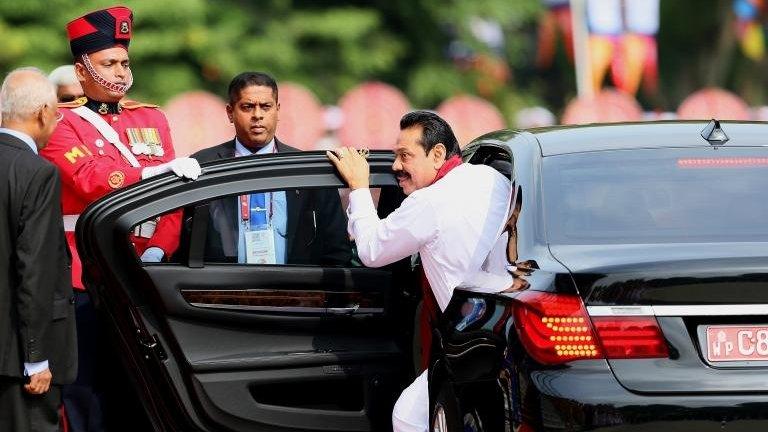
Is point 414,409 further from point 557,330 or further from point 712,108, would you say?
point 712,108

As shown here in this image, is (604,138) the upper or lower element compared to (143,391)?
upper

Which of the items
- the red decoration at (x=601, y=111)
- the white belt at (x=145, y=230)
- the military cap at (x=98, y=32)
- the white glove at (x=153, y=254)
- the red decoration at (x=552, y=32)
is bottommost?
the red decoration at (x=552, y=32)

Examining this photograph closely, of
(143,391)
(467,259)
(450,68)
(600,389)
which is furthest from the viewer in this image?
(450,68)

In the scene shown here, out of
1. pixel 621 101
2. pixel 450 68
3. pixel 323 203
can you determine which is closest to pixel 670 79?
pixel 450 68

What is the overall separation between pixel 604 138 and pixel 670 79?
42.2 meters

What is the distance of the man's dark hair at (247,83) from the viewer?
6680mm

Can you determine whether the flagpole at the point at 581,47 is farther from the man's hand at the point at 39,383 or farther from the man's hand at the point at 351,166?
the man's hand at the point at 39,383

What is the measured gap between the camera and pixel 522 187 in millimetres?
5180

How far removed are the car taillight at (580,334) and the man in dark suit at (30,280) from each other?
67.4 inches

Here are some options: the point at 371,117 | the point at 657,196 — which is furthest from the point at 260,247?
the point at 371,117

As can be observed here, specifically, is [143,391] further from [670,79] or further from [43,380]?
[670,79]

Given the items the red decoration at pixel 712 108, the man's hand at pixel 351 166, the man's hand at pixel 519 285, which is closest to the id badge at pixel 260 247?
the man's hand at pixel 351 166

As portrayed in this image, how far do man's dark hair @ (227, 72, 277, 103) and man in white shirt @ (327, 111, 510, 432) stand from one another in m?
1.14

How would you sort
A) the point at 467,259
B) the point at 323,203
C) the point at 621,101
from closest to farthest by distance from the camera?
the point at 467,259
the point at 323,203
the point at 621,101
